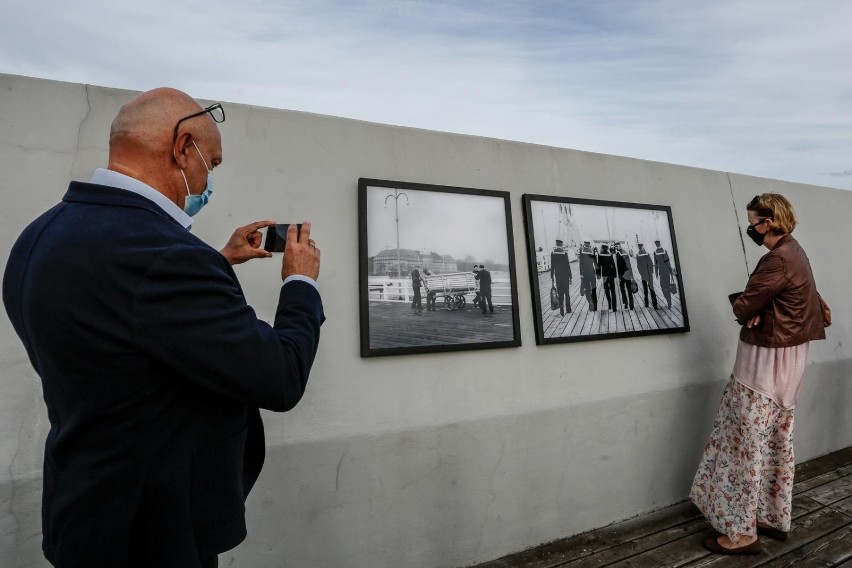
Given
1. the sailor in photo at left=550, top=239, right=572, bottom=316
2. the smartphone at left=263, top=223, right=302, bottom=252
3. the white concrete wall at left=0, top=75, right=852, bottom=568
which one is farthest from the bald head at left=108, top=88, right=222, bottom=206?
the sailor in photo at left=550, top=239, right=572, bottom=316

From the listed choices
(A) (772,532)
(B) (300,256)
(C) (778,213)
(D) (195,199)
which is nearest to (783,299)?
(C) (778,213)

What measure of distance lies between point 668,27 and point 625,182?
4.89 feet

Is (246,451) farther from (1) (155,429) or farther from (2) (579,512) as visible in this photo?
(2) (579,512)

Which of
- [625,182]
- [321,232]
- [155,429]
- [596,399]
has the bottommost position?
[596,399]

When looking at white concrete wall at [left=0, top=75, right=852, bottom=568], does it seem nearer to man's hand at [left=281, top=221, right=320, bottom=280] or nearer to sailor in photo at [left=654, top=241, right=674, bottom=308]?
sailor in photo at [left=654, top=241, right=674, bottom=308]

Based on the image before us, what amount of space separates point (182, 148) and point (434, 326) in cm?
142

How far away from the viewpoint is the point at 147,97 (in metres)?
1.03

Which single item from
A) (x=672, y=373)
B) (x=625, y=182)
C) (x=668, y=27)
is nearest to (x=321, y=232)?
(x=625, y=182)

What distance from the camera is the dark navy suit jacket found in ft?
2.65

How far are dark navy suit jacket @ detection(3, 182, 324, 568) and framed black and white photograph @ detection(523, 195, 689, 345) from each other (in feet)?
6.13

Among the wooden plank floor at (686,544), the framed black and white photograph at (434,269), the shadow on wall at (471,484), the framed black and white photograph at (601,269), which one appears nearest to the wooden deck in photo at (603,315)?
the framed black and white photograph at (601,269)

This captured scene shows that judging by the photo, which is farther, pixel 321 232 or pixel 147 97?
pixel 321 232

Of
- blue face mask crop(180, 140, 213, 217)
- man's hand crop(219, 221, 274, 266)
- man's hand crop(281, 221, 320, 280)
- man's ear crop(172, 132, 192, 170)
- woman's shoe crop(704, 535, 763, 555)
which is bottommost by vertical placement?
woman's shoe crop(704, 535, 763, 555)

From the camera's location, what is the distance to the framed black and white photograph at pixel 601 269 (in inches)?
100
